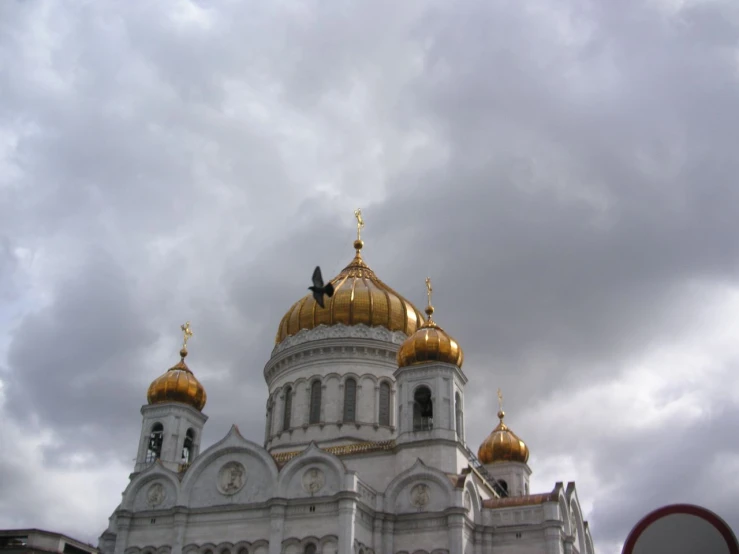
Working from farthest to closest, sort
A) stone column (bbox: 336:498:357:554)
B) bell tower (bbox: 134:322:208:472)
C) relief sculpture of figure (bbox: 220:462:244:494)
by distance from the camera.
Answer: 1. bell tower (bbox: 134:322:208:472)
2. relief sculpture of figure (bbox: 220:462:244:494)
3. stone column (bbox: 336:498:357:554)

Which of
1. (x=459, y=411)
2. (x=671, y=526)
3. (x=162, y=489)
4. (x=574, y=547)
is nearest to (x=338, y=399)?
(x=459, y=411)

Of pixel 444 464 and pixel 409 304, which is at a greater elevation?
pixel 409 304

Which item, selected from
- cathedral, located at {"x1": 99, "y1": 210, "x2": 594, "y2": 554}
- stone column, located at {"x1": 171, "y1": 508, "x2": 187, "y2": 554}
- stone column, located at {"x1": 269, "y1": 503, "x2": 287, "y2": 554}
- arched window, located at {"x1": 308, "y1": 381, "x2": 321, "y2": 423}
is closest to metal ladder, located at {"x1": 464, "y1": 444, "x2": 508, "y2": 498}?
cathedral, located at {"x1": 99, "y1": 210, "x2": 594, "y2": 554}

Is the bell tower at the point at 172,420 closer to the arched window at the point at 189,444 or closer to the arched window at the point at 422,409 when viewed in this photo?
the arched window at the point at 189,444

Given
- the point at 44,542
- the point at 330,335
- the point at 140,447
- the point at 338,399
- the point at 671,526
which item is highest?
the point at 330,335

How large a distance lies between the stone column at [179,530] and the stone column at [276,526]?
3549mm

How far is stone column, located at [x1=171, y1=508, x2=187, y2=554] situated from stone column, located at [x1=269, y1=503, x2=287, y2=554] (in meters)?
3.55

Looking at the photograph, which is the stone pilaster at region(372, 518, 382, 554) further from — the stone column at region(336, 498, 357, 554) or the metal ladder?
the metal ladder

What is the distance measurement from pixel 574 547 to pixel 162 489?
53.5 feet

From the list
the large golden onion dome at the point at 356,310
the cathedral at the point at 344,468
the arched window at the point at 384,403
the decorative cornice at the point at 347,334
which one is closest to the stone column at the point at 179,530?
the cathedral at the point at 344,468

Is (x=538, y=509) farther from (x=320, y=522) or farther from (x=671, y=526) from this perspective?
(x=671, y=526)

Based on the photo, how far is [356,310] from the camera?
34.9 metres

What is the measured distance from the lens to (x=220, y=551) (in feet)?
88.3

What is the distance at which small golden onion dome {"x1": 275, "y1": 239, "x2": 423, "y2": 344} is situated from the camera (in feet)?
115
